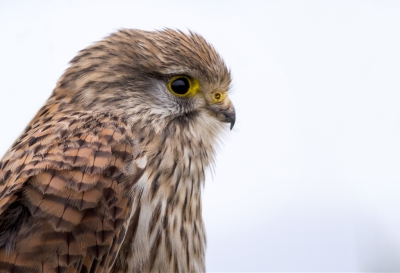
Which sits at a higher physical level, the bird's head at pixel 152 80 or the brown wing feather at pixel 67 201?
the bird's head at pixel 152 80

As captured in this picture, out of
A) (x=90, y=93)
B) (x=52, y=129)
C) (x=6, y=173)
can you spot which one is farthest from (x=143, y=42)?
(x=6, y=173)

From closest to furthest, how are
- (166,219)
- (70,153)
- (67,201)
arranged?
1. (67,201)
2. (70,153)
3. (166,219)

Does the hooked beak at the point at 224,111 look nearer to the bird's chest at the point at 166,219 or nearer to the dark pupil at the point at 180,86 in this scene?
the dark pupil at the point at 180,86

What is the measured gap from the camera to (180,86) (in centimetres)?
464

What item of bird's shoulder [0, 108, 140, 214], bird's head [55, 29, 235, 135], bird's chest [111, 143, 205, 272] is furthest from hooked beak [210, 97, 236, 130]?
bird's shoulder [0, 108, 140, 214]

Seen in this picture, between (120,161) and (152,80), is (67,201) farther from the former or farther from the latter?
(152,80)

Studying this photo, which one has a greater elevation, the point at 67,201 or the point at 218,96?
the point at 218,96

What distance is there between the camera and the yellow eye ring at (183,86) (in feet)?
15.1

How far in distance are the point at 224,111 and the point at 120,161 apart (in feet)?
3.06

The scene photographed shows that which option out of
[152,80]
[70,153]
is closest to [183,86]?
[152,80]

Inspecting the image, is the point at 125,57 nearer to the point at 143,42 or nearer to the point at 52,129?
the point at 143,42

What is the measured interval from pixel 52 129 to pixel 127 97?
45 cm

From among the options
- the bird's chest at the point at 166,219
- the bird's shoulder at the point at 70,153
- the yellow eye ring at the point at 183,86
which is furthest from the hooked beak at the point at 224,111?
the bird's shoulder at the point at 70,153

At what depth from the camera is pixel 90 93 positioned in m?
4.48
